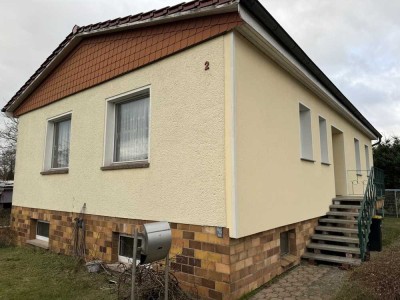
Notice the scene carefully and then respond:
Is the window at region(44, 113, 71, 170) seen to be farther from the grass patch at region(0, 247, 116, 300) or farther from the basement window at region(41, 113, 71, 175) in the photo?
the grass patch at region(0, 247, 116, 300)

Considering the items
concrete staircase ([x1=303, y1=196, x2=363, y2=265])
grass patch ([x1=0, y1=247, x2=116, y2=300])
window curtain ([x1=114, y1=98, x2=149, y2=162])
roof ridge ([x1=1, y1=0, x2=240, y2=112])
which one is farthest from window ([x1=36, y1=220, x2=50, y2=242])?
concrete staircase ([x1=303, y1=196, x2=363, y2=265])

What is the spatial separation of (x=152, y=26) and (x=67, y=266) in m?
5.10

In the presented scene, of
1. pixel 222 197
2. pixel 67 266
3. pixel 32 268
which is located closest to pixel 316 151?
pixel 222 197

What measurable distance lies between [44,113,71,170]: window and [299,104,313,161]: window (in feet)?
19.5

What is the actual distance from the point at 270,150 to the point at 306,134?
244cm

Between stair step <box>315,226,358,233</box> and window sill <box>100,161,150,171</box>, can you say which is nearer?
window sill <box>100,161,150,171</box>

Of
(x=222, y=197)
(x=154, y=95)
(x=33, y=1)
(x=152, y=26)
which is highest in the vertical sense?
(x=33, y=1)

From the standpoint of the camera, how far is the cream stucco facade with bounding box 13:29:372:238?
14.8 ft

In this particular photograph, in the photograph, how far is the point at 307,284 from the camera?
5.08 metres

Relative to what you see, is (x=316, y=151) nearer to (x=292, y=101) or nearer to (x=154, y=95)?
(x=292, y=101)

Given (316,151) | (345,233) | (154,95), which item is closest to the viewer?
(154,95)

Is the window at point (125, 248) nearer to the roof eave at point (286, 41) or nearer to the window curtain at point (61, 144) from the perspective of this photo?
the window curtain at point (61, 144)

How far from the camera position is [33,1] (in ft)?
27.5

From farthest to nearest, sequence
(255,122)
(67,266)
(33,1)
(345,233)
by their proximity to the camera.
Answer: (33,1) → (345,233) → (67,266) → (255,122)
